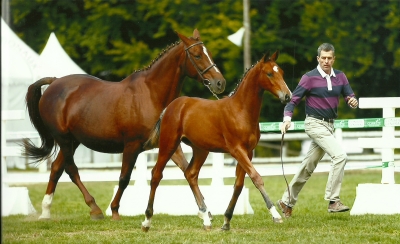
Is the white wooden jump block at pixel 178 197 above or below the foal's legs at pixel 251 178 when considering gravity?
below

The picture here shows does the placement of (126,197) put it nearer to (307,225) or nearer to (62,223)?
(62,223)

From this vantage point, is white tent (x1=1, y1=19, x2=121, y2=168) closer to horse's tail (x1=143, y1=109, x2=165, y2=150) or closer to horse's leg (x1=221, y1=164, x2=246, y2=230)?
horse's tail (x1=143, y1=109, x2=165, y2=150)

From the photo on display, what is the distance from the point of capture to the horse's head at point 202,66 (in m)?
9.93

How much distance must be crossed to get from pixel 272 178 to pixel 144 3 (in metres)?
8.90

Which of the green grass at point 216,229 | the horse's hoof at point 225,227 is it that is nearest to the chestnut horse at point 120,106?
the green grass at point 216,229

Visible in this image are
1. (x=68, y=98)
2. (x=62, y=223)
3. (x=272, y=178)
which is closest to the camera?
(x=62, y=223)

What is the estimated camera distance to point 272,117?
92.3ft

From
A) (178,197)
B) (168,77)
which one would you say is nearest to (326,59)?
(168,77)

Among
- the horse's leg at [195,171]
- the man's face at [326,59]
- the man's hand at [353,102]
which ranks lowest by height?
the horse's leg at [195,171]

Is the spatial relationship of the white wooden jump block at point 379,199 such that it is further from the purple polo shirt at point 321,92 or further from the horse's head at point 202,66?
the horse's head at point 202,66

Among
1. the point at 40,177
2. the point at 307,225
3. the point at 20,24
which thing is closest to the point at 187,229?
the point at 307,225

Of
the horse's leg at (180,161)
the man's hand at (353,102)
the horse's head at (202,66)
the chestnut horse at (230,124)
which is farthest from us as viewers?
the horse's leg at (180,161)

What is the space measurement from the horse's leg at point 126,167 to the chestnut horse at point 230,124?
1.12 m

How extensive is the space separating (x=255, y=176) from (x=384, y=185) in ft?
8.13
